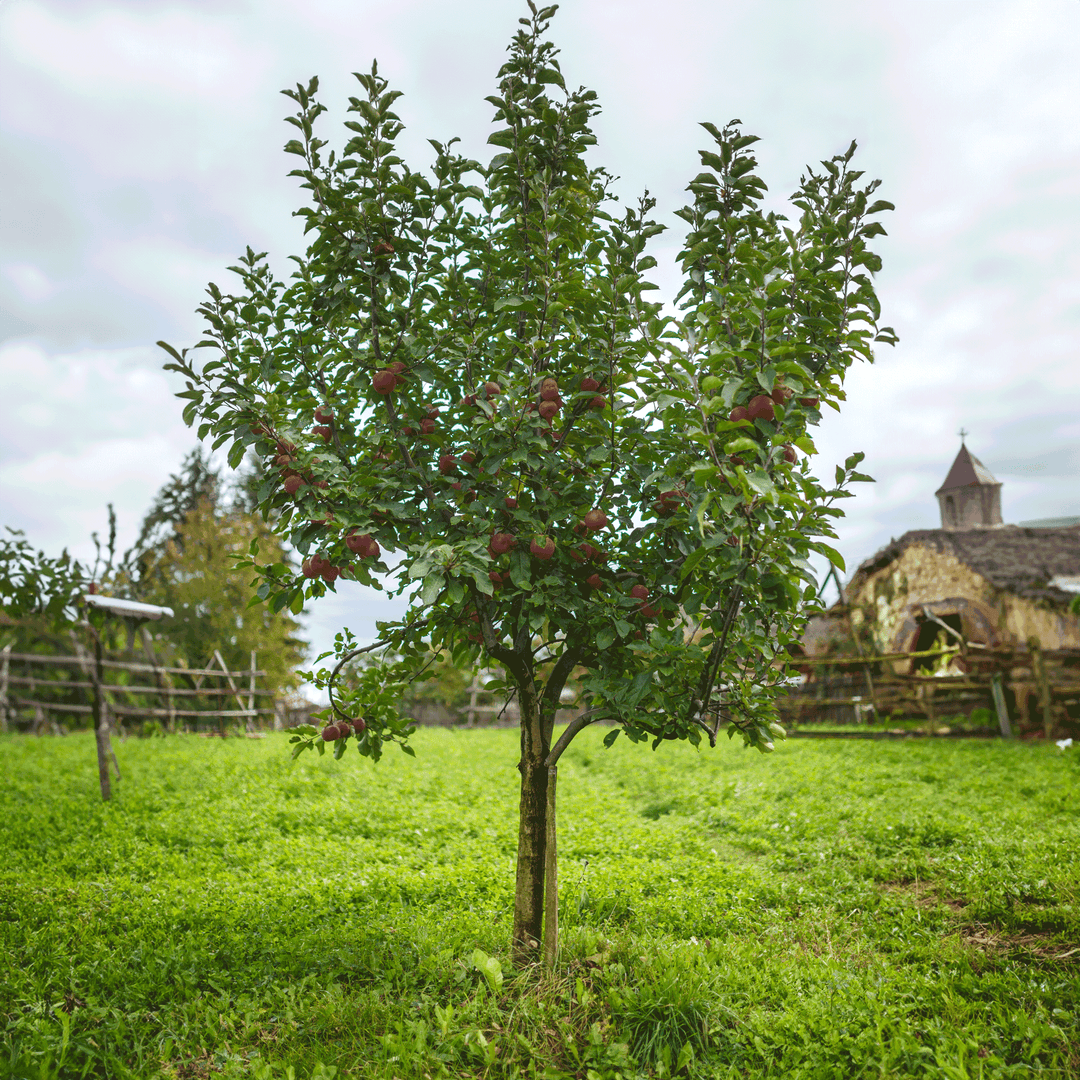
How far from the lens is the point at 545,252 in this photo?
152 inches

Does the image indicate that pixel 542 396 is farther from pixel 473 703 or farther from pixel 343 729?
pixel 473 703

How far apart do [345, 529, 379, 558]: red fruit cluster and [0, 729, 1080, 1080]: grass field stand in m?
2.18

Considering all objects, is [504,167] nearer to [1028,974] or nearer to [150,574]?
[1028,974]

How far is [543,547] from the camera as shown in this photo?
3.68 m

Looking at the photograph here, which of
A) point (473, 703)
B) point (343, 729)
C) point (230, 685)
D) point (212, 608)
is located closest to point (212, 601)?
point (212, 608)

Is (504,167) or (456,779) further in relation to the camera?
(456,779)

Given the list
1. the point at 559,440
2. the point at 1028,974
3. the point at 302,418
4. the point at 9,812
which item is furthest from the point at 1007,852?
the point at 9,812

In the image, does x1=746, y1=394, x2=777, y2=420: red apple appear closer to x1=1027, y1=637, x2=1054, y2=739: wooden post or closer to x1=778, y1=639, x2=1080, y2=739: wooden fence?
x1=778, y1=639, x2=1080, y2=739: wooden fence

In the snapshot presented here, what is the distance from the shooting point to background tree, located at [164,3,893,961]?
368 centimetres

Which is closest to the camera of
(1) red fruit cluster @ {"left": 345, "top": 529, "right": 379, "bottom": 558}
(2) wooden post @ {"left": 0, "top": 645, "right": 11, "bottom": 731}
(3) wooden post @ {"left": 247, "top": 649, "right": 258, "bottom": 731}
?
(1) red fruit cluster @ {"left": 345, "top": 529, "right": 379, "bottom": 558}

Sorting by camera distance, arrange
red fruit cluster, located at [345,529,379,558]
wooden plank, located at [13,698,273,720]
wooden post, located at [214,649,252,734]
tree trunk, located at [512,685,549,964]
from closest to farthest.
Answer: red fruit cluster, located at [345,529,379,558], tree trunk, located at [512,685,549,964], wooden plank, located at [13,698,273,720], wooden post, located at [214,649,252,734]

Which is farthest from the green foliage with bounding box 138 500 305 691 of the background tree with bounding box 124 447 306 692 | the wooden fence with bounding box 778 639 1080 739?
the wooden fence with bounding box 778 639 1080 739

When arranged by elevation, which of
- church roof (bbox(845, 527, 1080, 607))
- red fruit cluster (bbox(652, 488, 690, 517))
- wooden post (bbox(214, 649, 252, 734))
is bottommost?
wooden post (bbox(214, 649, 252, 734))

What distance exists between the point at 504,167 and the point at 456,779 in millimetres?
8157
